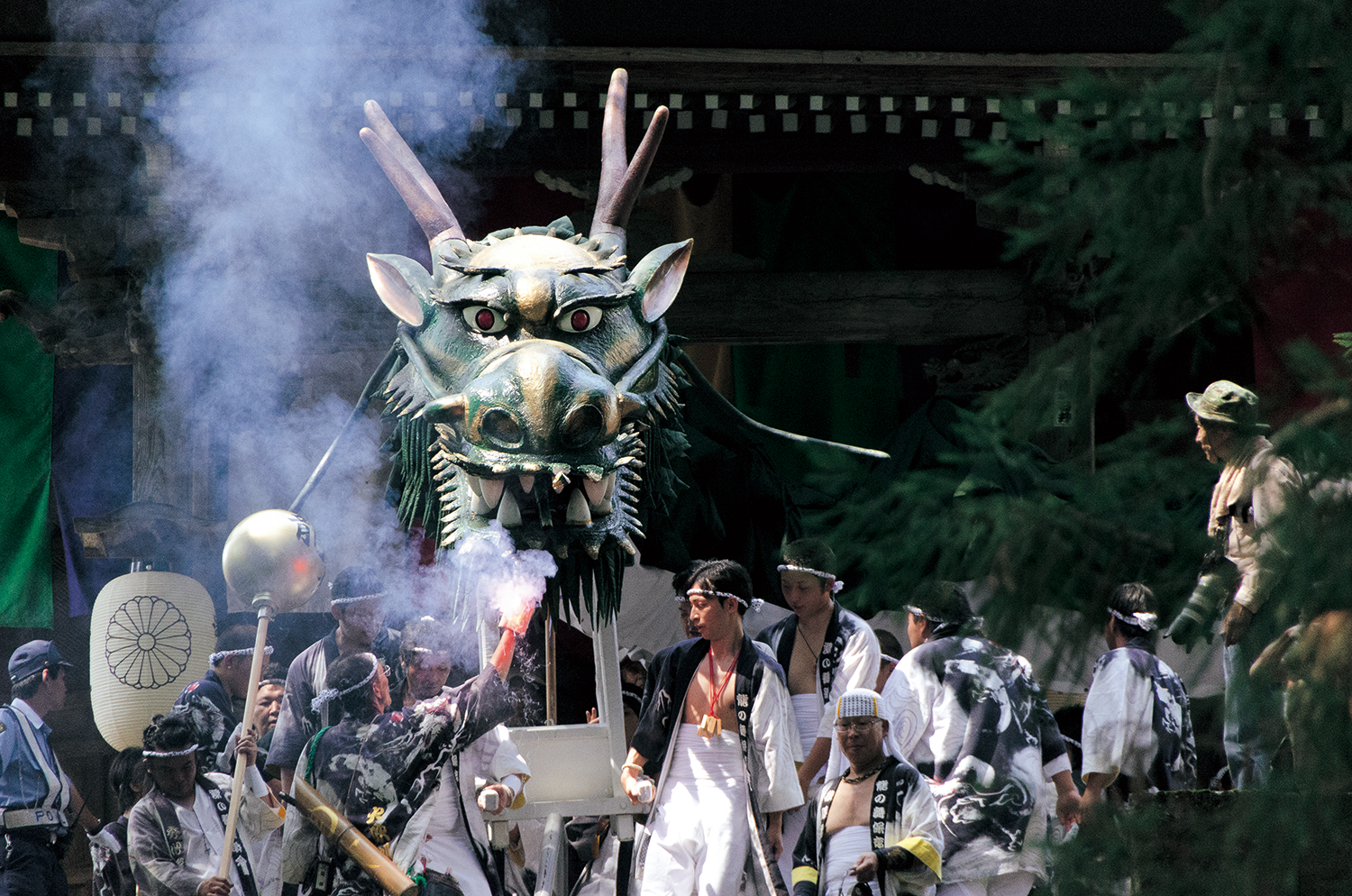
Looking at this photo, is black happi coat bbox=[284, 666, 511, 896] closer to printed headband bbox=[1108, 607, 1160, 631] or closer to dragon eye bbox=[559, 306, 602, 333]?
dragon eye bbox=[559, 306, 602, 333]

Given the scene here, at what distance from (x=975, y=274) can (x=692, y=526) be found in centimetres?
222

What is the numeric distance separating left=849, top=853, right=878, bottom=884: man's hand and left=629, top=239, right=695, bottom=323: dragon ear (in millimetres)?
1804

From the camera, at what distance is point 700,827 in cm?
507

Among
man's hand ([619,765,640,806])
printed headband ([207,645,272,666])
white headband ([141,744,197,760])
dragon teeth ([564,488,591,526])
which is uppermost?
dragon teeth ([564,488,591,526])

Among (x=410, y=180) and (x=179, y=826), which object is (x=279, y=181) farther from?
(x=179, y=826)

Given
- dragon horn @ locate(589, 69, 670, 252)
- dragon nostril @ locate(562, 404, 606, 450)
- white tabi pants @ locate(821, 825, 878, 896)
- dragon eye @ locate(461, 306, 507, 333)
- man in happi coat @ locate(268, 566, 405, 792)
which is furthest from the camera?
A: man in happi coat @ locate(268, 566, 405, 792)

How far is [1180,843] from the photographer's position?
2.01 meters

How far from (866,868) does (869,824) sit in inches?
7.3

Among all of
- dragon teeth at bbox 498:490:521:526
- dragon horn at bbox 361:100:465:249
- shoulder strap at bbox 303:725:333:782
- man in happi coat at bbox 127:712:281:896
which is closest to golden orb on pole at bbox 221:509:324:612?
shoulder strap at bbox 303:725:333:782

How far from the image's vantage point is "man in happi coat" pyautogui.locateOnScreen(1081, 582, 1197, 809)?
524 cm

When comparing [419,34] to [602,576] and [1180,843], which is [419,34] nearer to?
Result: [602,576]

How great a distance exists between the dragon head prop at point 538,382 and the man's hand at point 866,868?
1.18 meters

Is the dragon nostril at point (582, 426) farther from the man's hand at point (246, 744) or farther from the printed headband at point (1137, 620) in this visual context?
the printed headband at point (1137, 620)

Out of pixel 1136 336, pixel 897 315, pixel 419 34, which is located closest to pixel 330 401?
pixel 419 34
